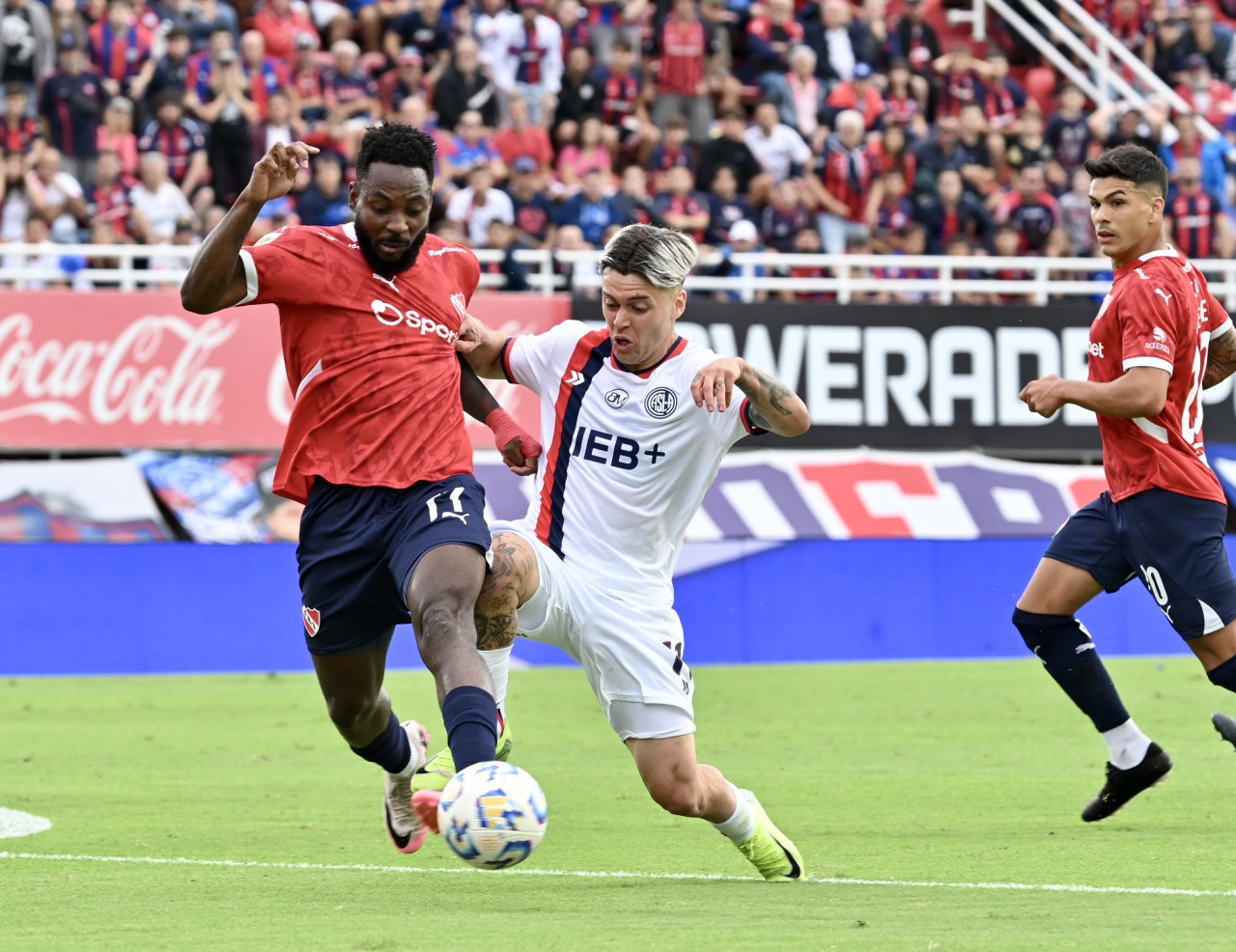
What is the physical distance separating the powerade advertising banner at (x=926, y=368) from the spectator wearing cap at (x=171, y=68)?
5.48 m

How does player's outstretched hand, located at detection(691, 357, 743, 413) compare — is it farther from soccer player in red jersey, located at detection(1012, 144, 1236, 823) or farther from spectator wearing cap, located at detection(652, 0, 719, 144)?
spectator wearing cap, located at detection(652, 0, 719, 144)

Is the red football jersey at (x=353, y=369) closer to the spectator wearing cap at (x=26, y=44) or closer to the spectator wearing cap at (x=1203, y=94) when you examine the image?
the spectator wearing cap at (x=26, y=44)

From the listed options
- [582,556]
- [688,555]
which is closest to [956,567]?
[688,555]

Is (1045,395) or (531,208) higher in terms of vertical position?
(1045,395)

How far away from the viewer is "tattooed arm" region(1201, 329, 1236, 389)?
25.4 ft

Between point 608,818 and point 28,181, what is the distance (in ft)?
35.0

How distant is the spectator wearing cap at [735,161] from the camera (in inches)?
746

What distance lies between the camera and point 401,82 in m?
18.9

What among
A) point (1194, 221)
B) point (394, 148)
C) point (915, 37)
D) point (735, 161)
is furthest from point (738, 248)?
point (394, 148)

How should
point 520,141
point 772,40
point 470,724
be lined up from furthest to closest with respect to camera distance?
1. point 772,40
2. point 520,141
3. point 470,724

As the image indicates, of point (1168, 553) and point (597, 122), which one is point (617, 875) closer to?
point (1168, 553)

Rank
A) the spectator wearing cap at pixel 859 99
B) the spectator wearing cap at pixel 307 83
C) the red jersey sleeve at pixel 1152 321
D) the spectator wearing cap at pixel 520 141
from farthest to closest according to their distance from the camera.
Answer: the spectator wearing cap at pixel 859 99 < the spectator wearing cap at pixel 520 141 < the spectator wearing cap at pixel 307 83 < the red jersey sleeve at pixel 1152 321

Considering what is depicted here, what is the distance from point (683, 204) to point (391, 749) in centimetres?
1212

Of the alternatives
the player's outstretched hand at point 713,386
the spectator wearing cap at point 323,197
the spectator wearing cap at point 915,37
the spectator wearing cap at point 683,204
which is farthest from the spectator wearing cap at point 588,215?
the player's outstretched hand at point 713,386
